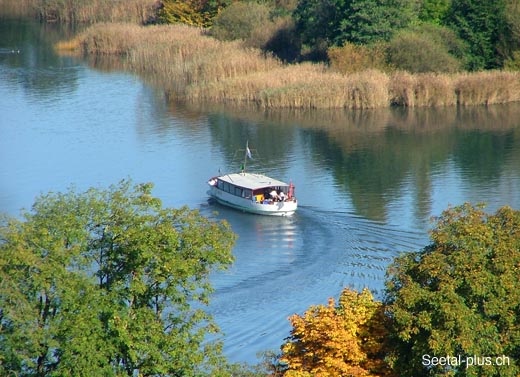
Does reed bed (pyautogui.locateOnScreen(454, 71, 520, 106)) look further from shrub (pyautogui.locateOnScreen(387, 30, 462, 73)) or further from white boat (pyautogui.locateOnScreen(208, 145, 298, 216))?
white boat (pyautogui.locateOnScreen(208, 145, 298, 216))

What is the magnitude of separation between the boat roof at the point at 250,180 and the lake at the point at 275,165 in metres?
1.27

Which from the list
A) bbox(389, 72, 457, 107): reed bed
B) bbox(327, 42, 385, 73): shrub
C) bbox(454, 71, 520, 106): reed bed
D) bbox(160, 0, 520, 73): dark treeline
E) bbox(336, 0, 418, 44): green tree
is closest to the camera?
bbox(389, 72, 457, 107): reed bed

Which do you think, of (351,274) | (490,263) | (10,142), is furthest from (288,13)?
(490,263)

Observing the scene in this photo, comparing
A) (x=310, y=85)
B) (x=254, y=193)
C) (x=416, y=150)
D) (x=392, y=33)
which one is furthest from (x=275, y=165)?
(x=392, y=33)

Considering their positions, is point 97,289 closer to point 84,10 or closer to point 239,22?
point 239,22

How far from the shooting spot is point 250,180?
43.2 m

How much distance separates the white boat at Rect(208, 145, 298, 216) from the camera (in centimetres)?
4069

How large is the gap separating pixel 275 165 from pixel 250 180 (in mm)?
6530

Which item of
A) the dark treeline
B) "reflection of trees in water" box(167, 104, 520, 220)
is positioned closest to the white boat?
"reflection of trees in water" box(167, 104, 520, 220)

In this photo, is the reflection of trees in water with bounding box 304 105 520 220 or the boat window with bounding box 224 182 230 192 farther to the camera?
the reflection of trees in water with bounding box 304 105 520 220

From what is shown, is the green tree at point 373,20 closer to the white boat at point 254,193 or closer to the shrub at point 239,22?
the shrub at point 239,22

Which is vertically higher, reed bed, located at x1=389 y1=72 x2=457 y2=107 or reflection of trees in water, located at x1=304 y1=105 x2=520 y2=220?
reed bed, located at x1=389 y1=72 x2=457 y2=107

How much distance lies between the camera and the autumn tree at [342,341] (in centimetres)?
2200

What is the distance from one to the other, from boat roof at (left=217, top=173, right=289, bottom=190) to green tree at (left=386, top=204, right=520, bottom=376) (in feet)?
62.4
